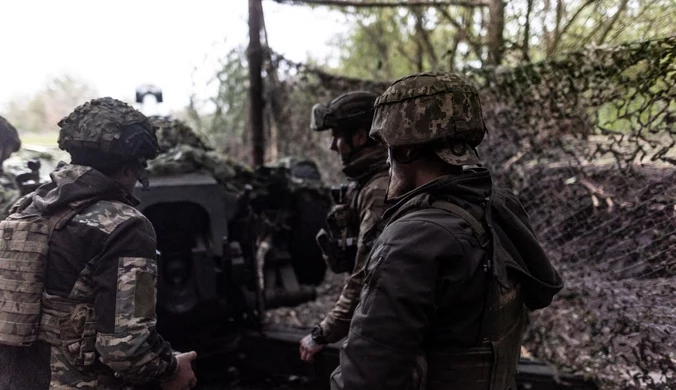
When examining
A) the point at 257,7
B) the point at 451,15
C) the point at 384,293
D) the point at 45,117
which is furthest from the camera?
the point at 451,15

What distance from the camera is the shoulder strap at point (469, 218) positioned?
5.49 feet

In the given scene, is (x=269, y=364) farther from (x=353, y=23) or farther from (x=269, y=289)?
(x=353, y=23)

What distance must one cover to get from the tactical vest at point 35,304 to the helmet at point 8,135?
1.69 meters

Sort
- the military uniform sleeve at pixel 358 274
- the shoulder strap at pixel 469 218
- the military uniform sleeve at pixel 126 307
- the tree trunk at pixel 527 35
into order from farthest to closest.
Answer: the tree trunk at pixel 527 35 → the military uniform sleeve at pixel 358 274 → the military uniform sleeve at pixel 126 307 → the shoulder strap at pixel 469 218

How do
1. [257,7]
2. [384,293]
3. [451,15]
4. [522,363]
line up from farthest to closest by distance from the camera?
[451,15] → [257,7] → [522,363] → [384,293]

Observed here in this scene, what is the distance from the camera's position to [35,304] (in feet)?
7.50

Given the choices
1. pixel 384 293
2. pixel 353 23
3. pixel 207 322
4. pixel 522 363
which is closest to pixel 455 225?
pixel 384 293

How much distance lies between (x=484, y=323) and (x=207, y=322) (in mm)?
2671

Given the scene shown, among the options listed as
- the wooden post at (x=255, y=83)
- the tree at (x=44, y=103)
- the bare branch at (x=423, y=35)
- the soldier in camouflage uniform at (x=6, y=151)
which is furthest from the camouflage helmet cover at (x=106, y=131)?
the bare branch at (x=423, y=35)

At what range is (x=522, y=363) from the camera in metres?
3.52

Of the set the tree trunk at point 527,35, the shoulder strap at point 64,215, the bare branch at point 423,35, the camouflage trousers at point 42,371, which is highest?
the bare branch at point 423,35

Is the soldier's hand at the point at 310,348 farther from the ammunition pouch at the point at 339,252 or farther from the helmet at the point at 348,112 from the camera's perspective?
the helmet at the point at 348,112

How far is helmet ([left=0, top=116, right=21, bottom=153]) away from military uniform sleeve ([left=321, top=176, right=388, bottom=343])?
8.56 feet

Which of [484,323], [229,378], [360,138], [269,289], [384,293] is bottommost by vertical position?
[229,378]
